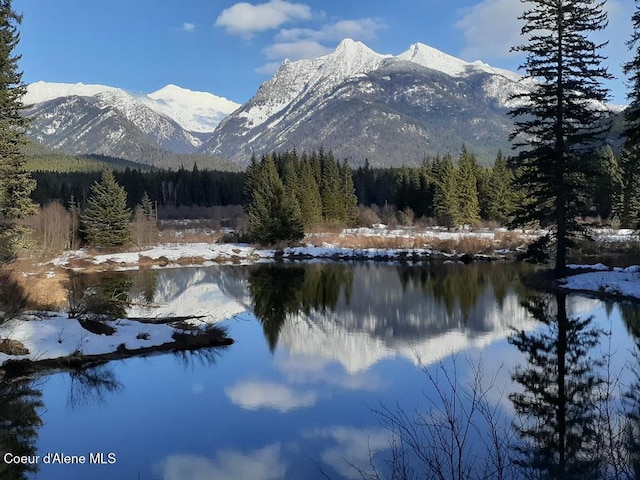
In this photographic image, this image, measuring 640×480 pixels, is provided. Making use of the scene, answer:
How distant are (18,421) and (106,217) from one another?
1850 inches

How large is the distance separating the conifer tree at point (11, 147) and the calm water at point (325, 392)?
8.16 m

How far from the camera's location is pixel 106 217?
5447 cm

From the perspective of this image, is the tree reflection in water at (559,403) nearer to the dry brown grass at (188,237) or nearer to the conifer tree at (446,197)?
the dry brown grass at (188,237)

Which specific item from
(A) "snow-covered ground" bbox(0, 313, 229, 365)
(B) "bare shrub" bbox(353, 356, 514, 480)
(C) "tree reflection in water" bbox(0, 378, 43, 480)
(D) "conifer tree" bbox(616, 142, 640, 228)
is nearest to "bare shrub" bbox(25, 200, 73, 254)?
(A) "snow-covered ground" bbox(0, 313, 229, 365)

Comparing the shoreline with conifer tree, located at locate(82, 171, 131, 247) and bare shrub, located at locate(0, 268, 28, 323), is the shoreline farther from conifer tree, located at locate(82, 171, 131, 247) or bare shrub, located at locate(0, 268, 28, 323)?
conifer tree, located at locate(82, 171, 131, 247)

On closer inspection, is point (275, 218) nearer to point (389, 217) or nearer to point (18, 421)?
point (389, 217)

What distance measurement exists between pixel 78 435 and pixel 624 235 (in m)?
54.1

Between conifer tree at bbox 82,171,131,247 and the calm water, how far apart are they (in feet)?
108

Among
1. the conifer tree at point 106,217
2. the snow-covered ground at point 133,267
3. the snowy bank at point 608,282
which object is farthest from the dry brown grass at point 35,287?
the conifer tree at point 106,217

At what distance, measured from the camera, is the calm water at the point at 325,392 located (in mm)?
8992

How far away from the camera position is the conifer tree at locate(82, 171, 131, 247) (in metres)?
54.2

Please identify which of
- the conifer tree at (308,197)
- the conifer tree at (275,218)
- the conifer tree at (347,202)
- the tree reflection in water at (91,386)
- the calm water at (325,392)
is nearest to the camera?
the calm water at (325,392)

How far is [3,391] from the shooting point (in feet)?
39.8

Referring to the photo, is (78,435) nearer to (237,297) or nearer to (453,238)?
(237,297)
